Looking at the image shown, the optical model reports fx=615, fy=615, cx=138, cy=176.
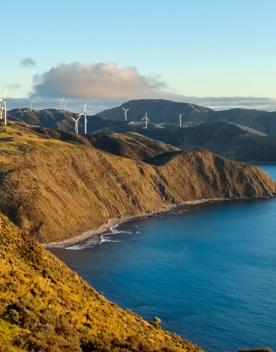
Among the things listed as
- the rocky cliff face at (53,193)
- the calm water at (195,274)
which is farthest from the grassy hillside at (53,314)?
the rocky cliff face at (53,193)

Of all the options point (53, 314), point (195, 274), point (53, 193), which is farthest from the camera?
point (53, 193)

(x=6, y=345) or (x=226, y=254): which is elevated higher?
(x=6, y=345)

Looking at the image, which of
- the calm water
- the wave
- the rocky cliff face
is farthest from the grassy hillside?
the rocky cliff face

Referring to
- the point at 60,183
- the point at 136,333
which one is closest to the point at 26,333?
the point at 136,333

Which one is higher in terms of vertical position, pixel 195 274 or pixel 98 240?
pixel 195 274

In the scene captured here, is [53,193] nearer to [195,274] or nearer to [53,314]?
[195,274]

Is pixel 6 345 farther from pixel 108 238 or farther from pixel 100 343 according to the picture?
pixel 108 238

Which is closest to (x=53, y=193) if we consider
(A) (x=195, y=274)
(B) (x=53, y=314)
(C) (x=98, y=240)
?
(C) (x=98, y=240)
